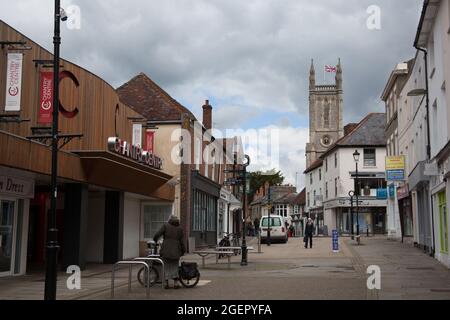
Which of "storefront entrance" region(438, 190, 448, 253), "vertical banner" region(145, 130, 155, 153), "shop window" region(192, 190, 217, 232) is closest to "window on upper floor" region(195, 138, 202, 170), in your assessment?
"shop window" region(192, 190, 217, 232)

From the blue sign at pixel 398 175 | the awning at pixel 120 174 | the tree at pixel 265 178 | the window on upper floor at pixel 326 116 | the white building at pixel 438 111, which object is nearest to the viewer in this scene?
the white building at pixel 438 111

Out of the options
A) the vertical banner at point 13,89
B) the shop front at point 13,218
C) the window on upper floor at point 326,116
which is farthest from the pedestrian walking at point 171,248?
the window on upper floor at point 326,116

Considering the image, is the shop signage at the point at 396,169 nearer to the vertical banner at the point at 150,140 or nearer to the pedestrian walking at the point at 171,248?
the vertical banner at the point at 150,140

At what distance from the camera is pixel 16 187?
16.2 m

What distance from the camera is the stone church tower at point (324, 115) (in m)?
106

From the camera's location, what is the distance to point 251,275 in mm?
16859

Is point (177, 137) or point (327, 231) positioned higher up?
point (177, 137)

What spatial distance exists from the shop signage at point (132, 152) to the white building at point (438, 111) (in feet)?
32.5

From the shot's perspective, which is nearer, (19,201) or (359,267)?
(19,201)

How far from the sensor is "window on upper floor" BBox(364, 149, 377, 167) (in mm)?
57056

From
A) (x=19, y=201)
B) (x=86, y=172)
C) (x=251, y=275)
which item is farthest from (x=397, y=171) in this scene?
(x=19, y=201)
